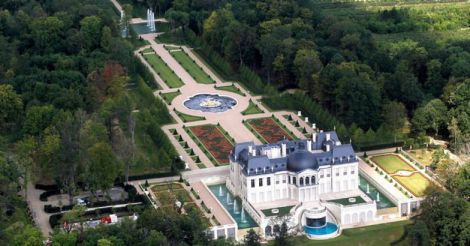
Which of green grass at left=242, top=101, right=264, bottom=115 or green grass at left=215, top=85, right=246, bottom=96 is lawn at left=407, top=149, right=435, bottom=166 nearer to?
green grass at left=242, top=101, right=264, bottom=115

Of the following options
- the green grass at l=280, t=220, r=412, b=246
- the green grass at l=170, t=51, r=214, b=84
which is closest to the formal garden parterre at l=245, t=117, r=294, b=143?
the green grass at l=170, t=51, r=214, b=84

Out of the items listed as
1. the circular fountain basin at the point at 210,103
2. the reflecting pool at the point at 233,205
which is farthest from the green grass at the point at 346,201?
the circular fountain basin at the point at 210,103

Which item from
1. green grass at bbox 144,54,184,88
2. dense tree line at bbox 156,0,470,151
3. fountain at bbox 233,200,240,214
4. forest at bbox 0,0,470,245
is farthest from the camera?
green grass at bbox 144,54,184,88

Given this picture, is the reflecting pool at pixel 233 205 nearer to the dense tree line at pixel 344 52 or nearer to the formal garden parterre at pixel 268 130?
the formal garden parterre at pixel 268 130

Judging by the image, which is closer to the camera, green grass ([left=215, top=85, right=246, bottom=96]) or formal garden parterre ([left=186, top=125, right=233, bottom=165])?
formal garden parterre ([left=186, top=125, right=233, bottom=165])

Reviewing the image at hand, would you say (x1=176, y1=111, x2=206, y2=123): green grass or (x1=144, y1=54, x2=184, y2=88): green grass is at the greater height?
(x1=144, y1=54, x2=184, y2=88): green grass

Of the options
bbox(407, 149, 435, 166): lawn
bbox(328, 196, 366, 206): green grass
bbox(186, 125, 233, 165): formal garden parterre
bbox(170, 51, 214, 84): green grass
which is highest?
bbox(170, 51, 214, 84): green grass
